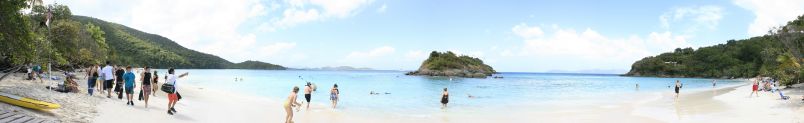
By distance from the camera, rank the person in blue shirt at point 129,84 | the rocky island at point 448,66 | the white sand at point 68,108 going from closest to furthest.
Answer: the white sand at point 68,108 → the person in blue shirt at point 129,84 → the rocky island at point 448,66

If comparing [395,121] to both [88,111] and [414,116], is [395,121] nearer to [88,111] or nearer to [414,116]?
[414,116]

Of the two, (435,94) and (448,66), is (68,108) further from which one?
(448,66)

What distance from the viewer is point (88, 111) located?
11.7m

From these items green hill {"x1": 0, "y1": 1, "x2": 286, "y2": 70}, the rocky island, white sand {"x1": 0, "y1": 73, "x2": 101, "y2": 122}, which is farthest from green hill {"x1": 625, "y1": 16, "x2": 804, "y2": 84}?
white sand {"x1": 0, "y1": 73, "x2": 101, "y2": 122}

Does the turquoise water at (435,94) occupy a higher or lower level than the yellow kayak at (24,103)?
lower

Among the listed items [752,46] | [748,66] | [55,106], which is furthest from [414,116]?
[752,46]

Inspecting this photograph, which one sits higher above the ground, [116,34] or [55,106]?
[116,34]

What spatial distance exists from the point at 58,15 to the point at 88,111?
180ft

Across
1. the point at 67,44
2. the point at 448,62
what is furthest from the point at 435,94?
the point at 448,62

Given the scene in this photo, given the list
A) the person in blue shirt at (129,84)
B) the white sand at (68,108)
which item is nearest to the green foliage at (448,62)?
the person in blue shirt at (129,84)

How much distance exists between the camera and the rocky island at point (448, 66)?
4966 inches

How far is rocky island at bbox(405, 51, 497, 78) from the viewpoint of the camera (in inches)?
4966

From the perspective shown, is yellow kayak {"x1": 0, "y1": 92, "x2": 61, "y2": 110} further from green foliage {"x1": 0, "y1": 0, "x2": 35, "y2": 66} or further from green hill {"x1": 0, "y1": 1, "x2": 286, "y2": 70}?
green hill {"x1": 0, "y1": 1, "x2": 286, "y2": 70}

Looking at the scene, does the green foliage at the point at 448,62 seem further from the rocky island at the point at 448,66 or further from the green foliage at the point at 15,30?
the green foliage at the point at 15,30
